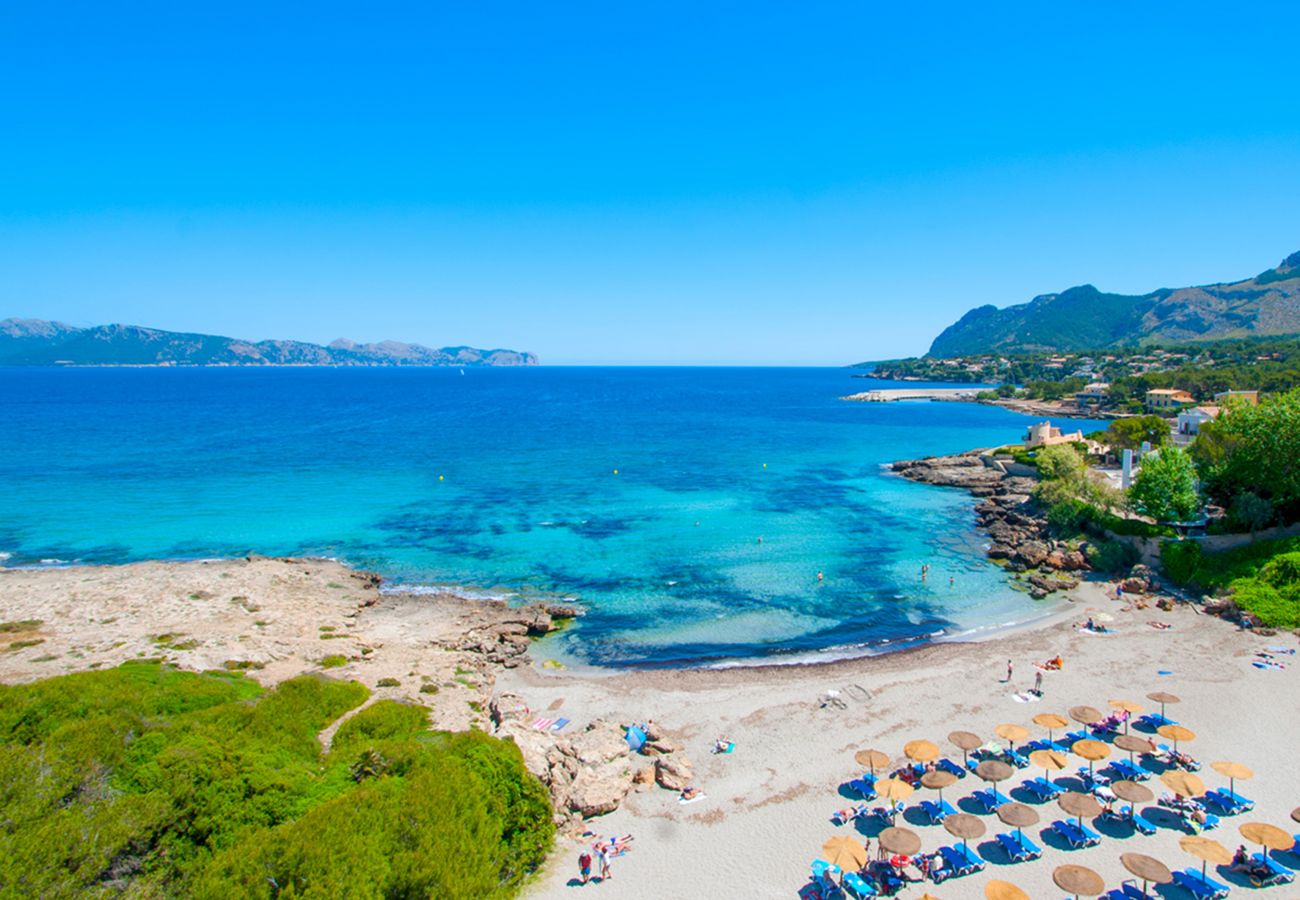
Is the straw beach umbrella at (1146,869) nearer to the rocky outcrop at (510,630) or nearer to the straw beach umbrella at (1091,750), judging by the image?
the straw beach umbrella at (1091,750)

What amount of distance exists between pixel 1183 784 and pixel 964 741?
18.6 feet

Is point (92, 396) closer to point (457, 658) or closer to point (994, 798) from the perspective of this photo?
point (457, 658)

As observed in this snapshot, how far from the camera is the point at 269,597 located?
3716 cm

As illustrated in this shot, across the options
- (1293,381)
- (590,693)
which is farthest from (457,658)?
(1293,381)

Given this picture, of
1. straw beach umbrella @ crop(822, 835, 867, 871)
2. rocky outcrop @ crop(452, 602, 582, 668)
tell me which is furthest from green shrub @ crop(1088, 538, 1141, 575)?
straw beach umbrella @ crop(822, 835, 867, 871)

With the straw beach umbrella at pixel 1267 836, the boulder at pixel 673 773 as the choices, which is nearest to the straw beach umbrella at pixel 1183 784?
the straw beach umbrella at pixel 1267 836

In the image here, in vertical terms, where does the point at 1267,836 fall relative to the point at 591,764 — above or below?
above

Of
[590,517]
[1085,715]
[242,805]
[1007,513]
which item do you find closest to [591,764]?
[242,805]

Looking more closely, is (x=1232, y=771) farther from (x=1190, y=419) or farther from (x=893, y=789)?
(x=1190, y=419)

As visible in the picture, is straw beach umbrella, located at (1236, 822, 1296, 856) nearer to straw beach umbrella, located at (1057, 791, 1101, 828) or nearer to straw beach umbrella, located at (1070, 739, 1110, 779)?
straw beach umbrella, located at (1057, 791, 1101, 828)

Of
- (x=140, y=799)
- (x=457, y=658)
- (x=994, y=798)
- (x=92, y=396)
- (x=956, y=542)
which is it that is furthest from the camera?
(x=92, y=396)

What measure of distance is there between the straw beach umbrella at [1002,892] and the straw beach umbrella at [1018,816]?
Result: 2071 mm

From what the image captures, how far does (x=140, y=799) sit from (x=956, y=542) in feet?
158

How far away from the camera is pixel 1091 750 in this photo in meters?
20.7
